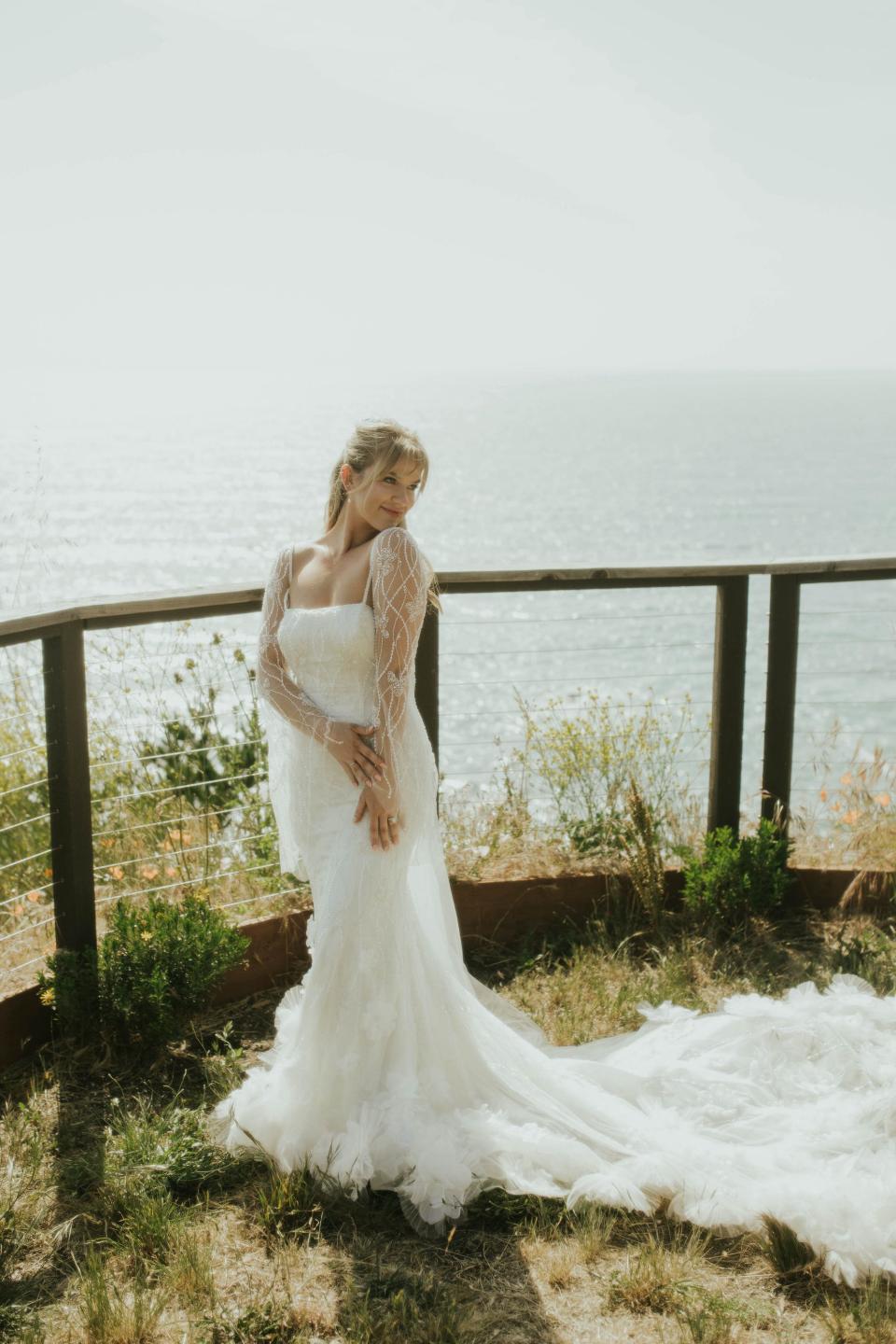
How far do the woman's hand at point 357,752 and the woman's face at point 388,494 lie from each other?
570mm

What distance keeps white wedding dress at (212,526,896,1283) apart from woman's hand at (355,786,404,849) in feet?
0.14

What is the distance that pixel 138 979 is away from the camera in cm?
369

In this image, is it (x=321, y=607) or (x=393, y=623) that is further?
(x=321, y=607)

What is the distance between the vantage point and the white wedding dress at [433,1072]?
289 centimetres

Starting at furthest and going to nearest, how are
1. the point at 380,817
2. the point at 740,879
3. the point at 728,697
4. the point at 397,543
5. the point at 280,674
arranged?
the point at 728,697 → the point at 740,879 → the point at 280,674 → the point at 380,817 → the point at 397,543

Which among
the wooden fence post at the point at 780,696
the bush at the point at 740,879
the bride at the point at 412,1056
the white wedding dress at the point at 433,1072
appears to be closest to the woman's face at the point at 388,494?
the bride at the point at 412,1056

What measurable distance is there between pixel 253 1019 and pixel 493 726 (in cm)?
1743

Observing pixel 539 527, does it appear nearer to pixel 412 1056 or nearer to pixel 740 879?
pixel 740 879

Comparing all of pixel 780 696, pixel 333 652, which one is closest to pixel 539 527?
pixel 780 696

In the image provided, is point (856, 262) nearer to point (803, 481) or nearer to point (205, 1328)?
point (803, 481)

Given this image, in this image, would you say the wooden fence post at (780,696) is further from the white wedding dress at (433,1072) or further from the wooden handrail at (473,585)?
the white wedding dress at (433,1072)

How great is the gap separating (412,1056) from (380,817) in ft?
2.12

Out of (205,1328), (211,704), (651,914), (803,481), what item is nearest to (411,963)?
(205,1328)

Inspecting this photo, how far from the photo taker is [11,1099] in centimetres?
349
